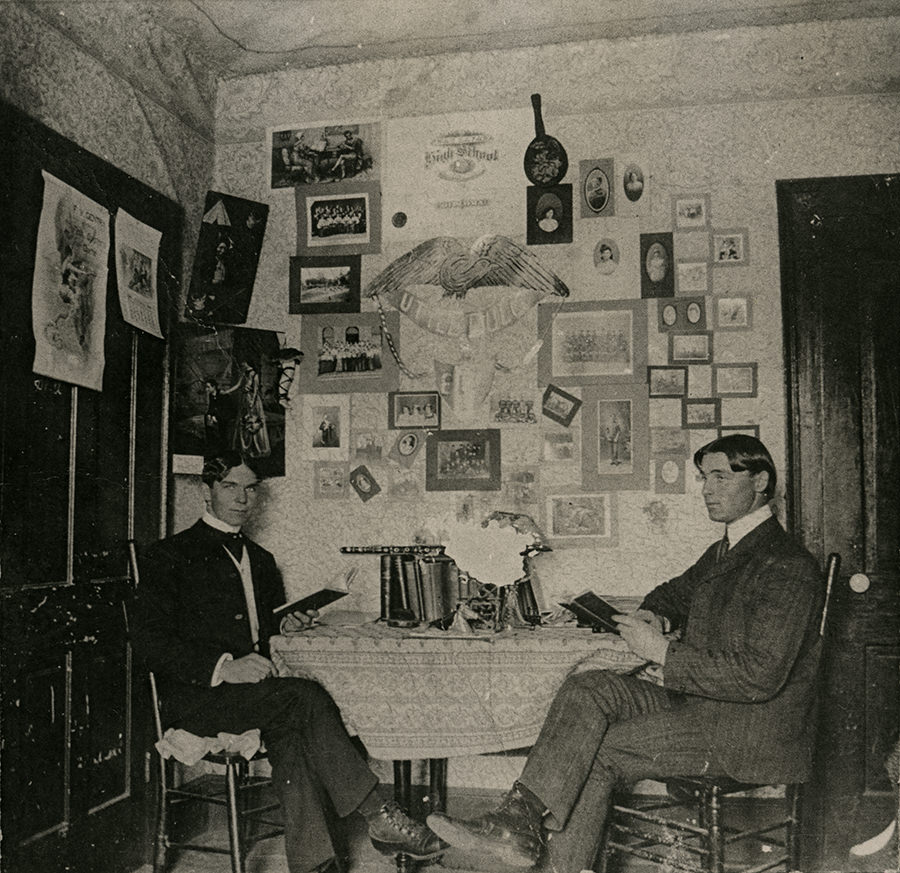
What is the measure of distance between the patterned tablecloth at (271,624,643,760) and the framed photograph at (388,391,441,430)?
47.4 inches

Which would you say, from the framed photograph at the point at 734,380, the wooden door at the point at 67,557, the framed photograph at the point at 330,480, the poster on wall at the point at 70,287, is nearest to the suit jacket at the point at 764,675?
the framed photograph at the point at 734,380

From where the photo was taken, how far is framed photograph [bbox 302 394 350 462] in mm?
4066

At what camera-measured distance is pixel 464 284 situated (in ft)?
13.2

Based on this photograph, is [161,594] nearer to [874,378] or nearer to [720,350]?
[720,350]

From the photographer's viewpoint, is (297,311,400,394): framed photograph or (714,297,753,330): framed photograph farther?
(297,311,400,394): framed photograph

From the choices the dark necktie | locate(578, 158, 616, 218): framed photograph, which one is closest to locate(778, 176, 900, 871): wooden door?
the dark necktie

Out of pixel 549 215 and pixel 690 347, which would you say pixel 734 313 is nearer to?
pixel 690 347

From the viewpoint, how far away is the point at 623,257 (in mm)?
3908

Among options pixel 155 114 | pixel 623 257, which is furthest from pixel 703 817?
pixel 155 114

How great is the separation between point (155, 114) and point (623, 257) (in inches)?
78.8

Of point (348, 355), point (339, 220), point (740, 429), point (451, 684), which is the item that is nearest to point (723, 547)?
point (740, 429)

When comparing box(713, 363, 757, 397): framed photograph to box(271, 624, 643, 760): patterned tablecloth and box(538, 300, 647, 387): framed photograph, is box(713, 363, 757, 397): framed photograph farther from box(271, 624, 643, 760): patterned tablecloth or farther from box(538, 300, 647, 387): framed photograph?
box(271, 624, 643, 760): patterned tablecloth

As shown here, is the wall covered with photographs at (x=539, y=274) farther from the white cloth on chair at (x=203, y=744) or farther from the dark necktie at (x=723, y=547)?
the white cloth on chair at (x=203, y=744)

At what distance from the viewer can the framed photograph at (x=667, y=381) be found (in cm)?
382
